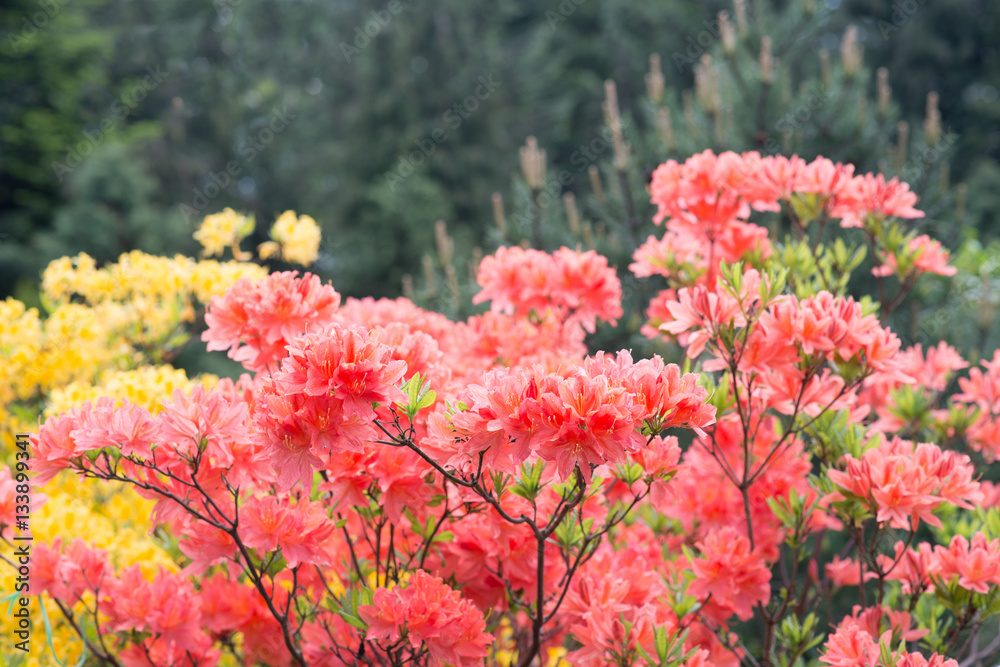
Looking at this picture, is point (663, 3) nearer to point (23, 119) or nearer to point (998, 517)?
point (23, 119)

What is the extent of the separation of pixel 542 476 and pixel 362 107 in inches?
475

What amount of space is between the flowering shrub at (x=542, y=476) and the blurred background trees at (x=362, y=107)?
727 cm

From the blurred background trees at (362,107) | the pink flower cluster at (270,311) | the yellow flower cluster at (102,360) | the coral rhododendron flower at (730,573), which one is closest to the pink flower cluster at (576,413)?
the pink flower cluster at (270,311)

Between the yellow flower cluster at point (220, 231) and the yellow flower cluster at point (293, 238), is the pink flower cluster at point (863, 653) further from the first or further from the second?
the yellow flower cluster at point (220, 231)

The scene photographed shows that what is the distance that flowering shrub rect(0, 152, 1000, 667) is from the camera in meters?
1.12

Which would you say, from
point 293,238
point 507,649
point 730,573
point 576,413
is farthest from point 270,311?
point 293,238

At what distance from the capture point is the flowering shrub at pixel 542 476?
3.69 feet

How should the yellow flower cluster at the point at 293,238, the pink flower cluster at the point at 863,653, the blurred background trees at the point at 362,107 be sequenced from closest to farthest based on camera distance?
the pink flower cluster at the point at 863,653
the yellow flower cluster at the point at 293,238
the blurred background trees at the point at 362,107

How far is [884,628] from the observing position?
5.37ft

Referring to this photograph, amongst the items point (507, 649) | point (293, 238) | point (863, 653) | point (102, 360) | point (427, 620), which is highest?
point (293, 238)

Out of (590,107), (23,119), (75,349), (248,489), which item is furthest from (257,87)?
(248,489)

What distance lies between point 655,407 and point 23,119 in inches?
595

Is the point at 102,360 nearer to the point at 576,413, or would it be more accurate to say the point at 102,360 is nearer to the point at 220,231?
the point at 220,231

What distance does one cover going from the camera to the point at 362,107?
12500 mm
